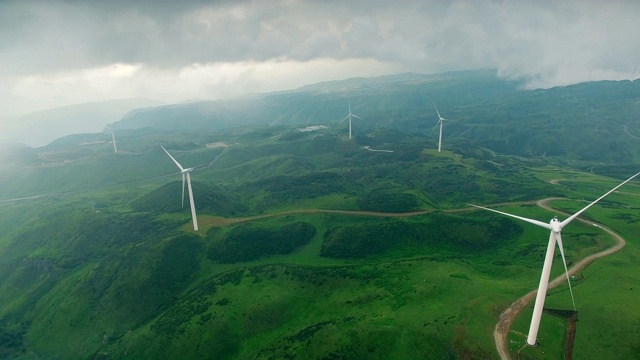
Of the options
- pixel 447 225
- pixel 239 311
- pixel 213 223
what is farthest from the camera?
pixel 213 223

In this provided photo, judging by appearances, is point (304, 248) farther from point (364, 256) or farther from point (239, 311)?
point (239, 311)

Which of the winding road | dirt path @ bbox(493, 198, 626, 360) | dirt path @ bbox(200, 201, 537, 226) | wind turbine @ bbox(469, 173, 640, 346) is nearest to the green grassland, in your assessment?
dirt path @ bbox(200, 201, 537, 226)

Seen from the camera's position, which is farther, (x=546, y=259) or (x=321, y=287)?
(x=321, y=287)

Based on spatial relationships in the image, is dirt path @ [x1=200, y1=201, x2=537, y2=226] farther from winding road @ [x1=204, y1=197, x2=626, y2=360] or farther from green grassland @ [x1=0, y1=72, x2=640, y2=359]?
green grassland @ [x1=0, y1=72, x2=640, y2=359]

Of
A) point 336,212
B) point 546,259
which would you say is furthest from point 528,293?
point 336,212

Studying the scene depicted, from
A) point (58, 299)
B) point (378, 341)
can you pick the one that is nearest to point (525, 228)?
point (378, 341)

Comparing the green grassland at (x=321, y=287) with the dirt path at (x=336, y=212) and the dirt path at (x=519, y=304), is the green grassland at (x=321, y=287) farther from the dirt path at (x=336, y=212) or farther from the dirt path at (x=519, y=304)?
the dirt path at (x=519, y=304)

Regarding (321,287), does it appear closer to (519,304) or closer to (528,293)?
(519,304)

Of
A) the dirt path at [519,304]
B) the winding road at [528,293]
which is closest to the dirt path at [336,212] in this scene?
the winding road at [528,293]

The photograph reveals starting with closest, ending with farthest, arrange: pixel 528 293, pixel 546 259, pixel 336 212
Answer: pixel 546 259 < pixel 528 293 < pixel 336 212

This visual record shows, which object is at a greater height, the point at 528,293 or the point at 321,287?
the point at 528,293

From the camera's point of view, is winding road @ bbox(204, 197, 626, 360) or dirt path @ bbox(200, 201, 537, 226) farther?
dirt path @ bbox(200, 201, 537, 226)
